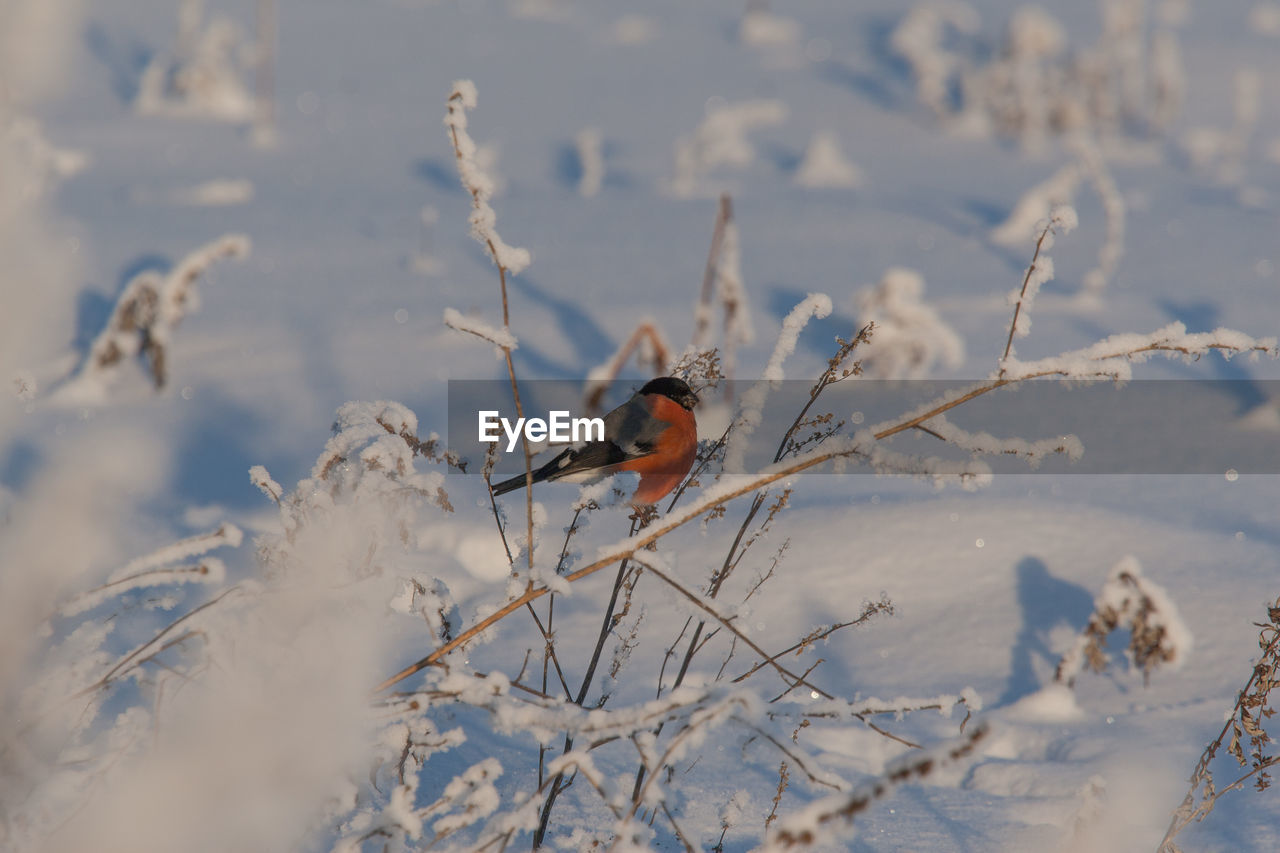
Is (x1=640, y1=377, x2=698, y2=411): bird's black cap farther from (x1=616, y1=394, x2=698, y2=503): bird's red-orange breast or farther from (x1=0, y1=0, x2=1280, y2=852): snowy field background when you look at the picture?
(x1=0, y1=0, x2=1280, y2=852): snowy field background

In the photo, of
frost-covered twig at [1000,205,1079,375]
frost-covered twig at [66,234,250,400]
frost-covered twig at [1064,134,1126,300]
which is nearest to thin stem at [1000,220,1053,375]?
frost-covered twig at [1000,205,1079,375]

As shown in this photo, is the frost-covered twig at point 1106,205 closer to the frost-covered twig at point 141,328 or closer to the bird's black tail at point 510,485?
the bird's black tail at point 510,485

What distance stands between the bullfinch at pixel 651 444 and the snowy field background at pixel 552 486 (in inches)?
10.3

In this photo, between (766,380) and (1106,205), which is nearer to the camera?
(766,380)

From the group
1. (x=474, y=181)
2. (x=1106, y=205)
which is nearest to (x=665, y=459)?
(x=474, y=181)

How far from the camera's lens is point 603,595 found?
320 cm

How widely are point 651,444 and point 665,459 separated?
0.04 m

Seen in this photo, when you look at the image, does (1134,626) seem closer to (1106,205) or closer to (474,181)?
(474,181)

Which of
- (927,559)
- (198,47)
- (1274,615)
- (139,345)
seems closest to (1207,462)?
(927,559)

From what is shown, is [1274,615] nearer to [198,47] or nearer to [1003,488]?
[1003,488]

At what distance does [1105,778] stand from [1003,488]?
1906mm

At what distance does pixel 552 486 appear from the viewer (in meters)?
3.83

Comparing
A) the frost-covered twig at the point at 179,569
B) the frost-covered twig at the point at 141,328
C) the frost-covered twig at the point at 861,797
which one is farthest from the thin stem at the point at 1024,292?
the frost-covered twig at the point at 141,328

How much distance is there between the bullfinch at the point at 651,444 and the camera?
5.82ft
